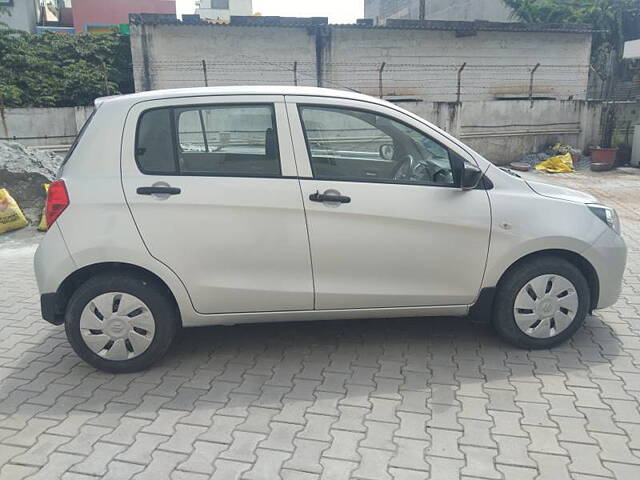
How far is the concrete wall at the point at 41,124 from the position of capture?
1299 cm

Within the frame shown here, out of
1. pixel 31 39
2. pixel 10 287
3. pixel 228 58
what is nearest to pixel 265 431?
pixel 10 287

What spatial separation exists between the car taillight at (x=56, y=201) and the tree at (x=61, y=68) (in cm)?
1271

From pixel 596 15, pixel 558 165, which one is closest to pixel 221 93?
pixel 558 165

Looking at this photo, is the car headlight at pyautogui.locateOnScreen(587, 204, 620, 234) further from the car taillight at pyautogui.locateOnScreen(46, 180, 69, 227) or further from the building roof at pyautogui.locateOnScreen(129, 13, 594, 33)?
the building roof at pyautogui.locateOnScreen(129, 13, 594, 33)

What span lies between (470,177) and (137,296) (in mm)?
2269

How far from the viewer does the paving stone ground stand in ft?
8.63

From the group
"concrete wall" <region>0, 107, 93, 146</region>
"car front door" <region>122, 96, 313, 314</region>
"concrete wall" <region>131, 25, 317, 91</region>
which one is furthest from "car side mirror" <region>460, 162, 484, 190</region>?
"concrete wall" <region>131, 25, 317, 91</region>

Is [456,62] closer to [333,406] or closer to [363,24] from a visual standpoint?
[363,24]

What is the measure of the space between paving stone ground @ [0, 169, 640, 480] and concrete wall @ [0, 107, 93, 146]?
10.4 metres

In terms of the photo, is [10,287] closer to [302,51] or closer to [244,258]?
[244,258]

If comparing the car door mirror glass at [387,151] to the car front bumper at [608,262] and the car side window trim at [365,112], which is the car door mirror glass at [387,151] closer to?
the car side window trim at [365,112]

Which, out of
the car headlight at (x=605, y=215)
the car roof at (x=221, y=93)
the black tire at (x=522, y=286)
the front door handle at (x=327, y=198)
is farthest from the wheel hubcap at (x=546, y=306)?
the car roof at (x=221, y=93)

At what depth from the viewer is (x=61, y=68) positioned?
54.3 ft

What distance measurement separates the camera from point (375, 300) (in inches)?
141
